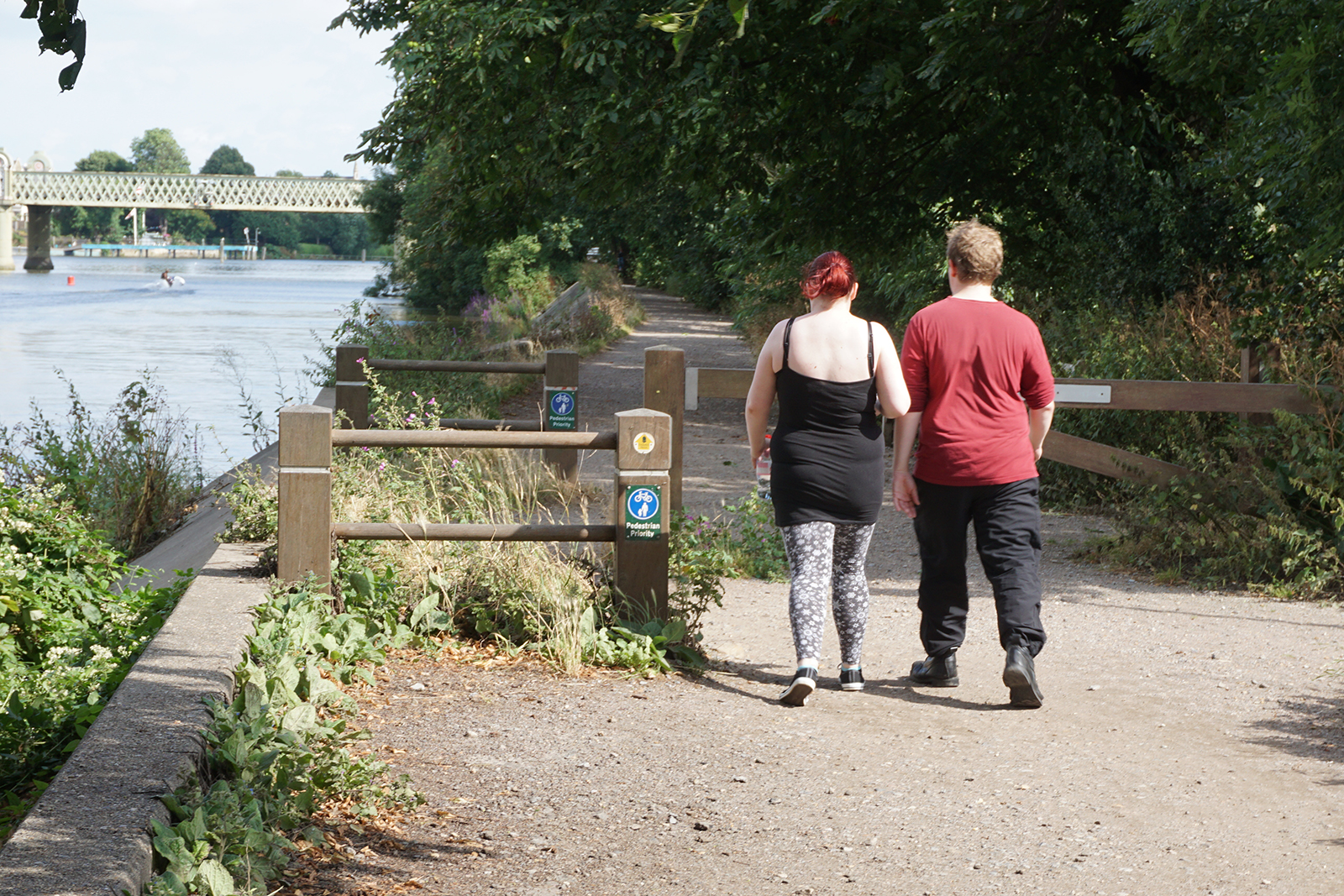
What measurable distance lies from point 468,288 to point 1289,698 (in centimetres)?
3605

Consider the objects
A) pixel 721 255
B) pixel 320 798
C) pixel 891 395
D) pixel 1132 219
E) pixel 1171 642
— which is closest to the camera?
pixel 320 798

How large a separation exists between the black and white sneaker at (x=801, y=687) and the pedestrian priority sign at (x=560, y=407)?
5109 mm

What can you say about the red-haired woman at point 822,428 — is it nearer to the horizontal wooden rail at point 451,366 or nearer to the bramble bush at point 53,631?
the bramble bush at point 53,631

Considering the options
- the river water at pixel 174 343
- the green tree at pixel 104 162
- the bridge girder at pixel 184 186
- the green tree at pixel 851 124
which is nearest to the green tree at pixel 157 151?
the green tree at pixel 104 162

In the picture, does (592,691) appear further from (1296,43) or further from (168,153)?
(168,153)

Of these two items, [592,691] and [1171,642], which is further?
[1171,642]

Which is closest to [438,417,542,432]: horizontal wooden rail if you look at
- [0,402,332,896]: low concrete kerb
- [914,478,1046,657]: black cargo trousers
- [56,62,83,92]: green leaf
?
[0,402,332,896]: low concrete kerb

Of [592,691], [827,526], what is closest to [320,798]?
[592,691]

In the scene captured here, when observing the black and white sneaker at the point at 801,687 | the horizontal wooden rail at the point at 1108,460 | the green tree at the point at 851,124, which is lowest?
the black and white sneaker at the point at 801,687

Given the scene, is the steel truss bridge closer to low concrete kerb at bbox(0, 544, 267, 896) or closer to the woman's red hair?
the woman's red hair

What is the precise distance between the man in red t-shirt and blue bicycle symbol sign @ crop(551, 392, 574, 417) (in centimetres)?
514

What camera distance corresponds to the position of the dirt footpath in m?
3.63

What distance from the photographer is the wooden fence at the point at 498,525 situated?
5453 mm

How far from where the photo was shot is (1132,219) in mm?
11648
